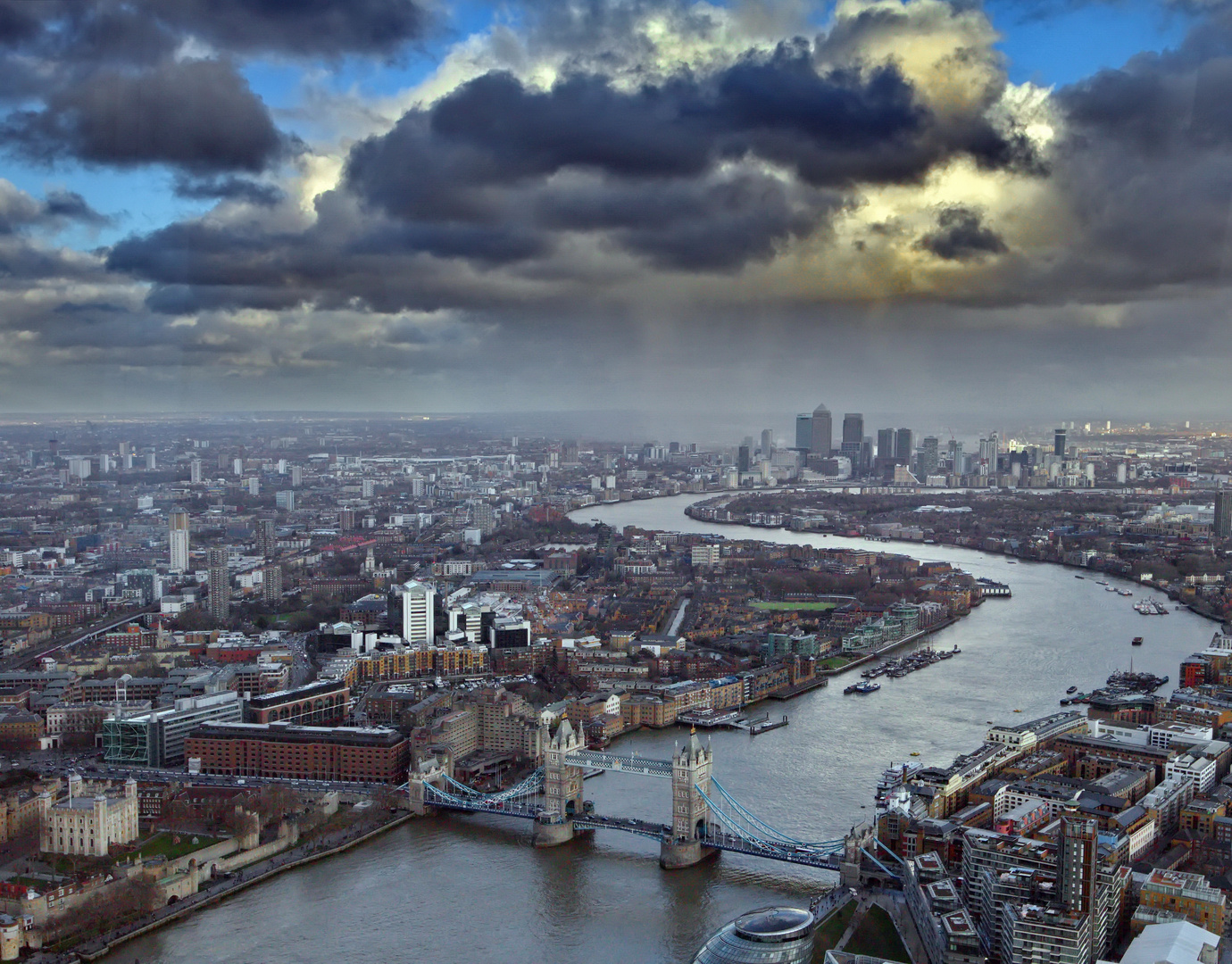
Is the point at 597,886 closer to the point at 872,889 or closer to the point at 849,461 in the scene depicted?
the point at 872,889

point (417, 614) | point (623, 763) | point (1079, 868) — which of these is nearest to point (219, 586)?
point (417, 614)

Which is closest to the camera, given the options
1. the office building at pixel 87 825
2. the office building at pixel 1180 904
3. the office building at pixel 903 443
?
the office building at pixel 1180 904

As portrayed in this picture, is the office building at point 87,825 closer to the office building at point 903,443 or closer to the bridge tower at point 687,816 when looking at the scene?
the bridge tower at point 687,816

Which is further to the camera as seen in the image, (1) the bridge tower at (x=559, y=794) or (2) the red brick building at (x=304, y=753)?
(2) the red brick building at (x=304, y=753)

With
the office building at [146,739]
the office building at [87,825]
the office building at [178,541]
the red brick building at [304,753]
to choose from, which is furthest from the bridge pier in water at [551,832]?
the office building at [178,541]

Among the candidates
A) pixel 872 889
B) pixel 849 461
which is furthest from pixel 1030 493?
pixel 872 889

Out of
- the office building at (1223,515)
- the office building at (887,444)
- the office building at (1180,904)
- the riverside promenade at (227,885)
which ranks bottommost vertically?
the riverside promenade at (227,885)

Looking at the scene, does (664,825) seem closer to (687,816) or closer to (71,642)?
(687,816)
